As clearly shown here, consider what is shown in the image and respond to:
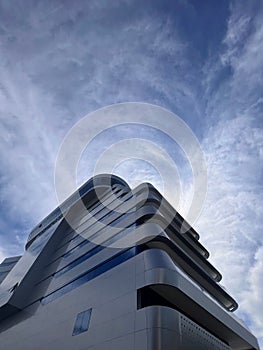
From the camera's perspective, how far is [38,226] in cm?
4028

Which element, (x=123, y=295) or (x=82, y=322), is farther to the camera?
(x=82, y=322)

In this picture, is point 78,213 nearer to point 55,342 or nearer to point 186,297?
point 55,342

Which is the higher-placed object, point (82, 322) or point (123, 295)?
point (123, 295)

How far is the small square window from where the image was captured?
10.7m

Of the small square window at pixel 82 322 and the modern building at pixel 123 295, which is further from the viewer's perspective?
the small square window at pixel 82 322

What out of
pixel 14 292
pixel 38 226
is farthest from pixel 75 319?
pixel 38 226

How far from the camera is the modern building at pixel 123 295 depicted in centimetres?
883

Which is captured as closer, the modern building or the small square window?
the modern building

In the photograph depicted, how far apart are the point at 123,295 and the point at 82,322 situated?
2562 mm

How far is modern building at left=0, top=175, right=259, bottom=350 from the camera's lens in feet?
→ 29.0

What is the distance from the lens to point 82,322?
11.1 meters

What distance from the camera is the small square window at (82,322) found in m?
10.7

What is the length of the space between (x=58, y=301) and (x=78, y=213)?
19.0 metres

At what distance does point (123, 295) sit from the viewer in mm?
10492
